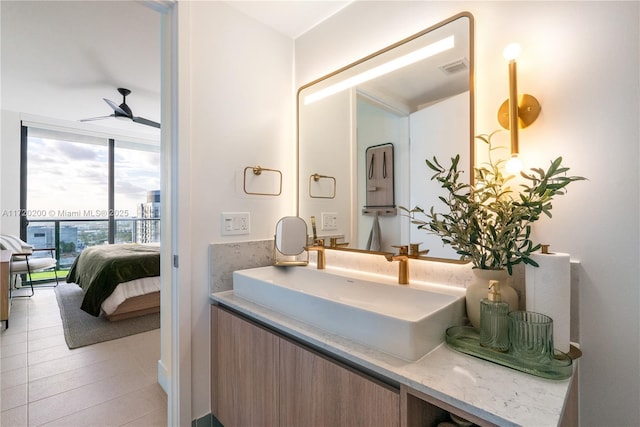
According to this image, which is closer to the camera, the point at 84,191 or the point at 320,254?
the point at 320,254

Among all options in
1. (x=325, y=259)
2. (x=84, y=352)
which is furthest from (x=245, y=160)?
(x=84, y=352)

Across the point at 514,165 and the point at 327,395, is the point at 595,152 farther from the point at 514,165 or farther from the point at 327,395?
the point at 327,395

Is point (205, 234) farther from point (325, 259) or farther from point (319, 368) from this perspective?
point (319, 368)

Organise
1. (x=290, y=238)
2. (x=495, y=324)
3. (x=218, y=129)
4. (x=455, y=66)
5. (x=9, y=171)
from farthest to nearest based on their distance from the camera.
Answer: (x=9, y=171), (x=290, y=238), (x=218, y=129), (x=455, y=66), (x=495, y=324)

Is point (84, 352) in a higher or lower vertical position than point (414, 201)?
lower

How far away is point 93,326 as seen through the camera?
2.92 m

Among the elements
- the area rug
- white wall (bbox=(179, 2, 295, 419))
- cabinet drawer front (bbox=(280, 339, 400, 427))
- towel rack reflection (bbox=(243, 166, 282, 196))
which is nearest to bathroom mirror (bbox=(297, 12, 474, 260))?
towel rack reflection (bbox=(243, 166, 282, 196))

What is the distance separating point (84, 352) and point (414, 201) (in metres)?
2.85

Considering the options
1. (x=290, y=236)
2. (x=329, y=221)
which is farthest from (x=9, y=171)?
(x=329, y=221)

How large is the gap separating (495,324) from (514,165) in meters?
0.51

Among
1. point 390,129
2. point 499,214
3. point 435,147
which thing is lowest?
point 499,214

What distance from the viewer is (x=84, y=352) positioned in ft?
7.93

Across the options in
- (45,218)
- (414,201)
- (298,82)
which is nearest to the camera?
(414,201)

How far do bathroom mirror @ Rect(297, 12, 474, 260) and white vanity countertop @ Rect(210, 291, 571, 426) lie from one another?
19.9 inches
